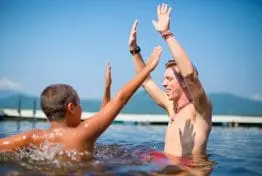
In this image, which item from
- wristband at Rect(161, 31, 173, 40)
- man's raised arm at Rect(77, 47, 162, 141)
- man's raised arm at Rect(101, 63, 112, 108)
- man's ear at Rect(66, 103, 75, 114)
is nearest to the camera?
man's raised arm at Rect(77, 47, 162, 141)

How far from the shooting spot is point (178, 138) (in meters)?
4.93

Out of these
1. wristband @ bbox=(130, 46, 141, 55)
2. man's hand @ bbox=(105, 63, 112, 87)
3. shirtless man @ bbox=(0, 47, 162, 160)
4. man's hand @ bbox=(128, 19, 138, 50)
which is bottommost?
shirtless man @ bbox=(0, 47, 162, 160)

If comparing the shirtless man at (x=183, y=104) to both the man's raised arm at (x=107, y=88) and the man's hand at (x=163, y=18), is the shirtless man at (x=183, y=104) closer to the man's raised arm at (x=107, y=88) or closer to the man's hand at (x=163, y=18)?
the man's hand at (x=163, y=18)

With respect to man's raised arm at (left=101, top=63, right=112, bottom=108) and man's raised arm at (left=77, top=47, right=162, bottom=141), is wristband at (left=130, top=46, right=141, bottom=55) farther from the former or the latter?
man's raised arm at (left=77, top=47, right=162, bottom=141)

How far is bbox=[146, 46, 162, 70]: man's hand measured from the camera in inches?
160

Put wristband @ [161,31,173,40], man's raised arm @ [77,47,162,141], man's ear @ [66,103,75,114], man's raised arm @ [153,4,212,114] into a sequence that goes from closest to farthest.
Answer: man's raised arm @ [77,47,162,141] < man's ear @ [66,103,75,114] < man's raised arm @ [153,4,212,114] < wristband @ [161,31,173,40]

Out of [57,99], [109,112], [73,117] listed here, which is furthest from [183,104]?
[57,99]

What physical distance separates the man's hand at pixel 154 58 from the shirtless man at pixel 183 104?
215mm

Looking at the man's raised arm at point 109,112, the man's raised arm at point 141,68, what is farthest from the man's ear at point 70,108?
the man's raised arm at point 141,68

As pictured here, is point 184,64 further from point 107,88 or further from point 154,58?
point 107,88

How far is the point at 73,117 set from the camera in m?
4.04

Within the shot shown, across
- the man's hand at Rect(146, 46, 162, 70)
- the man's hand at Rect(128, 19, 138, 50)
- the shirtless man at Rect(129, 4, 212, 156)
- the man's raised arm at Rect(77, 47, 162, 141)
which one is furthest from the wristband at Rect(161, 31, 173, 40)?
the man's hand at Rect(128, 19, 138, 50)

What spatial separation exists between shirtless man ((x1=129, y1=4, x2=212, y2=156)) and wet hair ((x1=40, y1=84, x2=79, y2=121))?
4.58ft

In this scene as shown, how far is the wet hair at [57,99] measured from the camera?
3.88 meters
